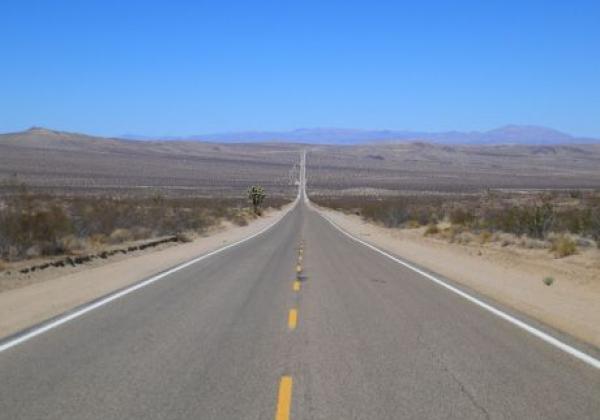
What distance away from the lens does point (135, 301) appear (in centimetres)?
1397

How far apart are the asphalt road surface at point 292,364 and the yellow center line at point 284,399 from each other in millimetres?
19

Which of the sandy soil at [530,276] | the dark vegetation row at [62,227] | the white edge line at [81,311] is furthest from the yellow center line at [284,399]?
the dark vegetation row at [62,227]

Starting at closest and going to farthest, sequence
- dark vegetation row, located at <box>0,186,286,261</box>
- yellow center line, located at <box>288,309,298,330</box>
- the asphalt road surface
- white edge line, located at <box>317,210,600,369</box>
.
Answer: the asphalt road surface
white edge line, located at <box>317,210,600,369</box>
yellow center line, located at <box>288,309,298,330</box>
dark vegetation row, located at <box>0,186,286,261</box>

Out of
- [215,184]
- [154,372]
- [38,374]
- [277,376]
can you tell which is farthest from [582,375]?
[215,184]

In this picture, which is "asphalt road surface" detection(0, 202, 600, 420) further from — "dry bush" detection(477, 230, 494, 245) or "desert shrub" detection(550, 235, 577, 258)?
"dry bush" detection(477, 230, 494, 245)

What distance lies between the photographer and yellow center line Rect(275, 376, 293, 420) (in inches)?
259

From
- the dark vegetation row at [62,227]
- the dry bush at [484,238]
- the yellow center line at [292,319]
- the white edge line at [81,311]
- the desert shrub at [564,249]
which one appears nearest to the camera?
the white edge line at [81,311]

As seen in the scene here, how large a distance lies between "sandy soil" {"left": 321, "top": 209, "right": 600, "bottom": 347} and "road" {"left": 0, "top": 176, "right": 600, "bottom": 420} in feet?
3.76

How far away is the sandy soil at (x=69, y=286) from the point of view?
40.6 feet

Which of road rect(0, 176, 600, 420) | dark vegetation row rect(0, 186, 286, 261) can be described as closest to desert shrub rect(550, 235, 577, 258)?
road rect(0, 176, 600, 420)

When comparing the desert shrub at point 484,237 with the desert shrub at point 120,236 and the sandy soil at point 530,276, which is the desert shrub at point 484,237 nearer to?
the sandy soil at point 530,276

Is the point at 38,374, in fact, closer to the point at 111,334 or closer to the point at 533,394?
the point at 111,334

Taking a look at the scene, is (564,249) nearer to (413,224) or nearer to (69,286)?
(69,286)

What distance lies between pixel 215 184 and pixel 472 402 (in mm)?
133655
